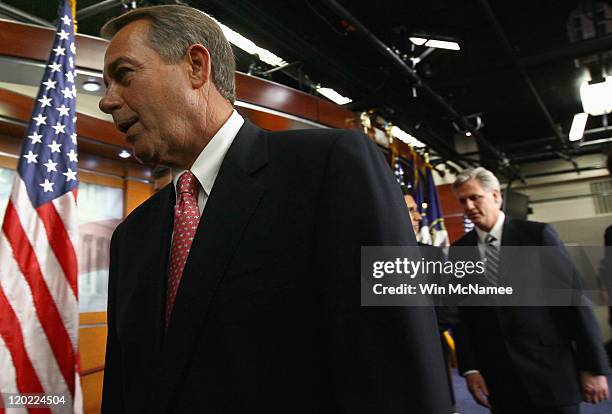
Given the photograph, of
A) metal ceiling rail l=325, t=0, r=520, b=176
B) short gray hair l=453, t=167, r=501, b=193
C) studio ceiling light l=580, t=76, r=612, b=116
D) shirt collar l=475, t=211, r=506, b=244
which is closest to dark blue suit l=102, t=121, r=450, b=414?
shirt collar l=475, t=211, r=506, b=244

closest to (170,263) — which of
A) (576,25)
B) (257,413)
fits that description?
(257,413)

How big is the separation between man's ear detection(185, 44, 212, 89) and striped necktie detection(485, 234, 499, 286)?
5.67ft

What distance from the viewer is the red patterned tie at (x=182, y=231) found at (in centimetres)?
89

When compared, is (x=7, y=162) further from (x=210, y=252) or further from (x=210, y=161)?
(x=210, y=252)

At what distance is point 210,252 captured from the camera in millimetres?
800

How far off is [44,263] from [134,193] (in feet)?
10.2

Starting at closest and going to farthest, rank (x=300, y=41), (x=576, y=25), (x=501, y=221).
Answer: (x=501, y=221) → (x=300, y=41) → (x=576, y=25)

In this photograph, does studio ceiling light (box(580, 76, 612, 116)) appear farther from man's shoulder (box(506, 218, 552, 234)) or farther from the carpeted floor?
man's shoulder (box(506, 218, 552, 234))

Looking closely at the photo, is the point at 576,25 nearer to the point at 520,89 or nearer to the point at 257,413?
the point at 520,89

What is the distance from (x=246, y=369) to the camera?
74cm

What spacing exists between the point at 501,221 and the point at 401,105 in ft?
14.3

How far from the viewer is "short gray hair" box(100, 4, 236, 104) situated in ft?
3.17

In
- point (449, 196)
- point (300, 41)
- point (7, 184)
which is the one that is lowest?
point (7, 184)

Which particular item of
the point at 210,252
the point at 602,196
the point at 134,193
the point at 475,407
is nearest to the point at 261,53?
the point at 134,193
